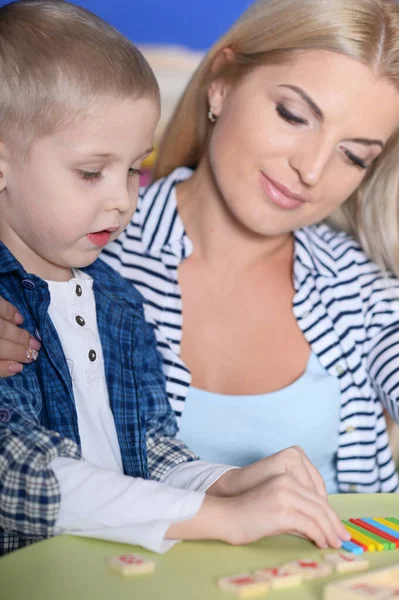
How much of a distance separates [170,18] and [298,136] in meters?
1.60

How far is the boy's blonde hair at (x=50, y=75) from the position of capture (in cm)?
113

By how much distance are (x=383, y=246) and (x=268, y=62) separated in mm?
472

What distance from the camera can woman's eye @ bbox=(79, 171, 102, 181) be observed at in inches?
45.4

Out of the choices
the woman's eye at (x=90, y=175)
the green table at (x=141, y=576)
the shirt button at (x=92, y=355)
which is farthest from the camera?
the shirt button at (x=92, y=355)

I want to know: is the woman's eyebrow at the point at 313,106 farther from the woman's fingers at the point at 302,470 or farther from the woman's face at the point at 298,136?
the woman's fingers at the point at 302,470

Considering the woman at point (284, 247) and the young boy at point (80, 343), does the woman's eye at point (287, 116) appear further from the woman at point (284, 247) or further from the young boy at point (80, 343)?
the young boy at point (80, 343)

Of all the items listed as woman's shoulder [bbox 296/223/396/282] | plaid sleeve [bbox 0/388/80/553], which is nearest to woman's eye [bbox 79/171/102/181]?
plaid sleeve [bbox 0/388/80/553]

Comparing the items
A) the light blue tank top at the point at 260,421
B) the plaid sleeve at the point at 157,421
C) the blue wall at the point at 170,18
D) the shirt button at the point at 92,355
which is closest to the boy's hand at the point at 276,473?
the plaid sleeve at the point at 157,421

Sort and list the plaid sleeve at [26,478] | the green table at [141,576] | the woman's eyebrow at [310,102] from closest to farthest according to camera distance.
Result: the green table at [141,576] → the plaid sleeve at [26,478] → the woman's eyebrow at [310,102]

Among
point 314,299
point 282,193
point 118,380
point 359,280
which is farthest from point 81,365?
point 359,280

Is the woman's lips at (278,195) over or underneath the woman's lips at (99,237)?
over

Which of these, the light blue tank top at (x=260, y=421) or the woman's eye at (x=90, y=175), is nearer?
the woman's eye at (x=90, y=175)

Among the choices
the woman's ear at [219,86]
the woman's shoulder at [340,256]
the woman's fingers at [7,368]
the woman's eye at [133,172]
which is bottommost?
the woman's fingers at [7,368]

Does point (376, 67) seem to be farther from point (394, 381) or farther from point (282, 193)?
point (394, 381)
